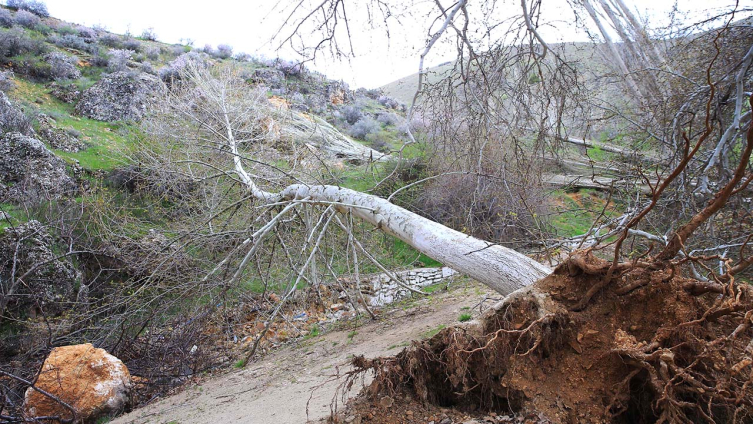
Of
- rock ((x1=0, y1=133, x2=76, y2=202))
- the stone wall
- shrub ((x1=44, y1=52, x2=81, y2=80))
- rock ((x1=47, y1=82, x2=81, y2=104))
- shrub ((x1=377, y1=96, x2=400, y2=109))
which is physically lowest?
the stone wall

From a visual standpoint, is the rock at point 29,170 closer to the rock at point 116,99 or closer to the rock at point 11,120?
the rock at point 11,120

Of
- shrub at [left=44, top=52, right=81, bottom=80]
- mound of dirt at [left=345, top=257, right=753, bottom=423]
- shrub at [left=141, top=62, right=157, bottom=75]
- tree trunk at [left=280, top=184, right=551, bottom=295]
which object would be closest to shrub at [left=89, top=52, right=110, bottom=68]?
shrub at [left=44, top=52, right=81, bottom=80]

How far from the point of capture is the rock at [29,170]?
8742mm

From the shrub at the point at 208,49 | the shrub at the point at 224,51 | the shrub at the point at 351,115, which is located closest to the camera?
the shrub at the point at 351,115

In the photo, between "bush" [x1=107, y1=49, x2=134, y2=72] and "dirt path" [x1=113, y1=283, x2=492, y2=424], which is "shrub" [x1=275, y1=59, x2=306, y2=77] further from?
"bush" [x1=107, y1=49, x2=134, y2=72]

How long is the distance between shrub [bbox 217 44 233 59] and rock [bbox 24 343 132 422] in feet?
76.5

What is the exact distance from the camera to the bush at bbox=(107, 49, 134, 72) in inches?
725

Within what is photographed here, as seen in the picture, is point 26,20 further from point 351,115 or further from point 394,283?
point 394,283

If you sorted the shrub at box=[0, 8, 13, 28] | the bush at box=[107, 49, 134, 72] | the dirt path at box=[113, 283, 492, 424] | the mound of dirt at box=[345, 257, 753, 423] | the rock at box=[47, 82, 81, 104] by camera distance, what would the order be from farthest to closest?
the shrub at box=[0, 8, 13, 28] < the bush at box=[107, 49, 134, 72] < the rock at box=[47, 82, 81, 104] < the dirt path at box=[113, 283, 492, 424] < the mound of dirt at box=[345, 257, 753, 423]

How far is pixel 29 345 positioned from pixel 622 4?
48.8 feet

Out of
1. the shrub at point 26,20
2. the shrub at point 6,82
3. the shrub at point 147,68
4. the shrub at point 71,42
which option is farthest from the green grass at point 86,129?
the shrub at point 26,20

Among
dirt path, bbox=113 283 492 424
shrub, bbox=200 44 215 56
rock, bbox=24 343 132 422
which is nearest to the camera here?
dirt path, bbox=113 283 492 424

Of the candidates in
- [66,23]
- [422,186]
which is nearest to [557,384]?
[422,186]

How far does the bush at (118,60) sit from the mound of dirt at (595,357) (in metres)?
20.9
